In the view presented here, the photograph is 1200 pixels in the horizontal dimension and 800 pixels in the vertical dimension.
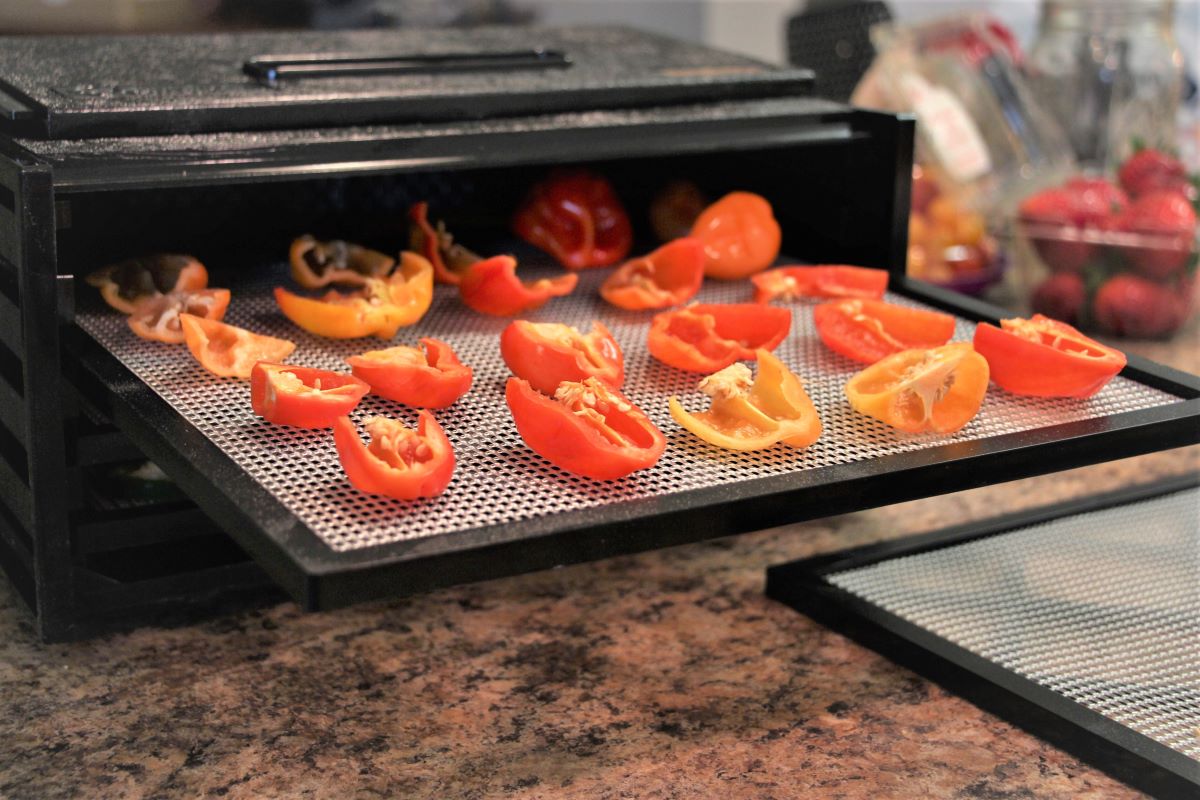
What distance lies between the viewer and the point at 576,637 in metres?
1.29

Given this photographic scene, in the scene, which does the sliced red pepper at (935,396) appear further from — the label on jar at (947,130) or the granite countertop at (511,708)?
the label on jar at (947,130)

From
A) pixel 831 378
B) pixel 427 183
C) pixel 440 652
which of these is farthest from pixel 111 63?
pixel 831 378

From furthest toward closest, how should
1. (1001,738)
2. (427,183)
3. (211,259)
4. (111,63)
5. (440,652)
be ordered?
1. (427,183)
2. (211,259)
3. (111,63)
4. (440,652)
5. (1001,738)

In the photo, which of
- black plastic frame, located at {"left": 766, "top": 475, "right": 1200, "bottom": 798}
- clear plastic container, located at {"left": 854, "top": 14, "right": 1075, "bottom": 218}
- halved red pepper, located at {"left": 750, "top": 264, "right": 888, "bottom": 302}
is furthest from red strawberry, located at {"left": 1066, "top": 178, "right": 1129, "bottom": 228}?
halved red pepper, located at {"left": 750, "top": 264, "right": 888, "bottom": 302}

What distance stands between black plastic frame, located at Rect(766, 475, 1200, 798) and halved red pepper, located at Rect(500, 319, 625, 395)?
30cm

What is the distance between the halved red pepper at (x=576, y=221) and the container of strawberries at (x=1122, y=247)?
702 millimetres

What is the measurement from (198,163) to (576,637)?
0.50 m

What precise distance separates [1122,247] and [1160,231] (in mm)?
52

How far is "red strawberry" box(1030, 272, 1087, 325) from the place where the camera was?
78.7 inches

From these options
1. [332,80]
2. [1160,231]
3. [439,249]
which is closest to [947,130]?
[1160,231]

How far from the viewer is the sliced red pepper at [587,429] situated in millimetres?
968

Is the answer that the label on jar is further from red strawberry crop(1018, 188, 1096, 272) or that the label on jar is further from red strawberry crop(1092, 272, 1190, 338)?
red strawberry crop(1092, 272, 1190, 338)

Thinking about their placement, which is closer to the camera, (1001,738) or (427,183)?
(1001,738)

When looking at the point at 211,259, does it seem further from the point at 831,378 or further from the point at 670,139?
the point at 831,378
